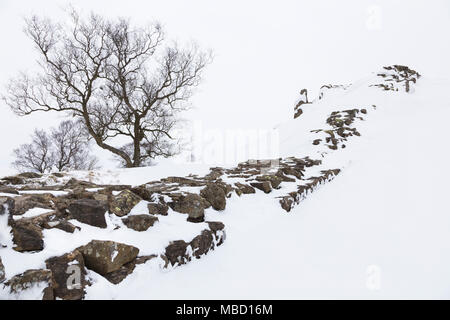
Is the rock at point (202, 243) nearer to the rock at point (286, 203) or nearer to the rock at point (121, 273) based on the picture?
the rock at point (121, 273)

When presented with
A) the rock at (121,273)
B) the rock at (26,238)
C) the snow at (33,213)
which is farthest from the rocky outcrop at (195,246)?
the snow at (33,213)

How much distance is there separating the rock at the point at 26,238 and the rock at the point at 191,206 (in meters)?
1.30

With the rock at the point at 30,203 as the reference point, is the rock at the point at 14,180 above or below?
above

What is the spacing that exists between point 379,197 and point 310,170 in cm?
234

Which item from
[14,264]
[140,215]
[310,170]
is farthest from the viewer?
[310,170]

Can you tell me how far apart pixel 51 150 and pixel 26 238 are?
19964mm

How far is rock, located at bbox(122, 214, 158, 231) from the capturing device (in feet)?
Answer: 6.96

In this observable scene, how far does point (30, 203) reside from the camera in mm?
1909

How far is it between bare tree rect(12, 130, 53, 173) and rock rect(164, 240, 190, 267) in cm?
1958

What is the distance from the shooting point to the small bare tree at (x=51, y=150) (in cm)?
1711

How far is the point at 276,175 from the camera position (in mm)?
4648

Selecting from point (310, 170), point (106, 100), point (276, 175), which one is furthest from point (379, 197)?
point (106, 100)

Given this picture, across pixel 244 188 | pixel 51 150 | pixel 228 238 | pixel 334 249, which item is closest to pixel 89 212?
pixel 228 238
